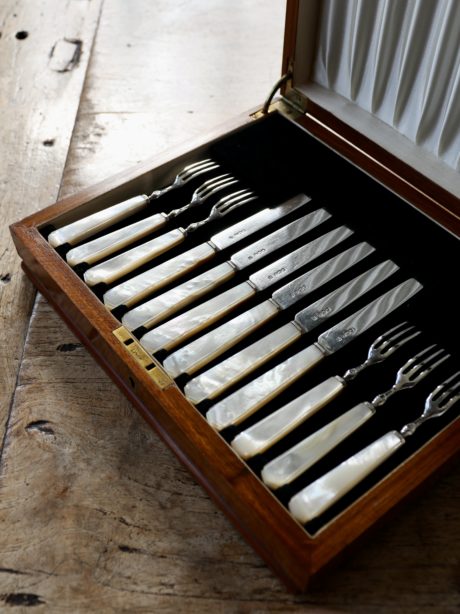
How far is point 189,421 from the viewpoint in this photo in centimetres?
58

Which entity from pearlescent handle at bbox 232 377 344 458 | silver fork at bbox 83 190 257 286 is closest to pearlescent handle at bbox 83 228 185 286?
silver fork at bbox 83 190 257 286

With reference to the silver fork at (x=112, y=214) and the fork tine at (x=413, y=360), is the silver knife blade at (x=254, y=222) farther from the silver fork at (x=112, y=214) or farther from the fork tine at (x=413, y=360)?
the fork tine at (x=413, y=360)

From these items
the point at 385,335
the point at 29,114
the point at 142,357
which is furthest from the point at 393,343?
the point at 29,114

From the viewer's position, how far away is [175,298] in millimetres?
695

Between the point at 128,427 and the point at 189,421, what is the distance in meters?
0.11

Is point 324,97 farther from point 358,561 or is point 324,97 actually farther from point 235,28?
point 358,561

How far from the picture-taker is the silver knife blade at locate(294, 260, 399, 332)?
68cm

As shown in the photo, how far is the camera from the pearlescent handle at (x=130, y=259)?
0.70 metres

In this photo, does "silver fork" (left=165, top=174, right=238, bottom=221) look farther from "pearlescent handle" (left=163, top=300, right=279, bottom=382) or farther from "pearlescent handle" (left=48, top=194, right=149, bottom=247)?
"pearlescent handle" (left=163, top=300, right=279, bottom=382)

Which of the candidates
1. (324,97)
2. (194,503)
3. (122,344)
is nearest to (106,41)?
(324,97)

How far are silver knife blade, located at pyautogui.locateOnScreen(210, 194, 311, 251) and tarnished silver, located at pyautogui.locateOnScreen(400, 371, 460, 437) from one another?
10.1 inches

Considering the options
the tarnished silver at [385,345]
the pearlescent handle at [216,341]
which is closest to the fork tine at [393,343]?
the tarnished silver at [385,345]

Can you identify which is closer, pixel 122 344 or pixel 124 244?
pixel 122 344

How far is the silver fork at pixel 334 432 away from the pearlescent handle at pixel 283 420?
0.06 feet
